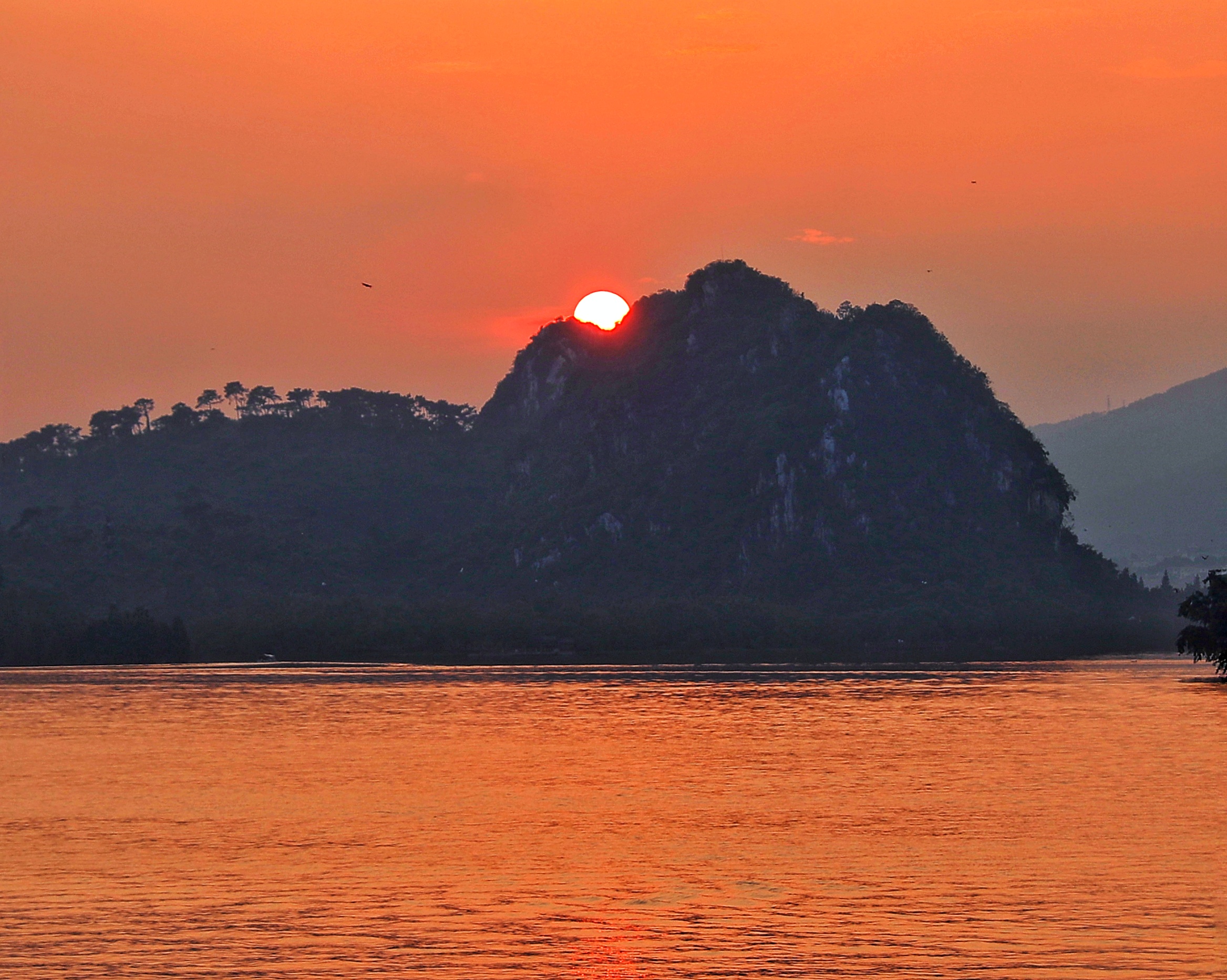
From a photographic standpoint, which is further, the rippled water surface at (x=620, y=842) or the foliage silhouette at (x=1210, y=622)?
the foliage silhouette at (x=1210, y=622)

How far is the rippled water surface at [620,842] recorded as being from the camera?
97.3 ft

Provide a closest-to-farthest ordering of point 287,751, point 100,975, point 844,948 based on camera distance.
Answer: point 100,975 < point 844,948 < point 287,751

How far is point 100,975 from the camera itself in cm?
2777

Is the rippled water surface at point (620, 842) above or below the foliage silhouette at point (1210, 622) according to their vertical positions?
below

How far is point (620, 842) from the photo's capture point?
4350 cm

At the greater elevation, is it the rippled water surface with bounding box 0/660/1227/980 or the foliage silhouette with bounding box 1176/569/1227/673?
the foliage silhouette with bounding box 1176/569/1227/673

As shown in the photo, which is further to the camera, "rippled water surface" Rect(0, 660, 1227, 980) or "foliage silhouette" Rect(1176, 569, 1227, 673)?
"foliage silhouette" Rect(1176, 569, 1227, 673)

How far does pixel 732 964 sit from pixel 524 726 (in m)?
52.0

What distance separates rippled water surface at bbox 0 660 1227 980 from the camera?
29.7 metres

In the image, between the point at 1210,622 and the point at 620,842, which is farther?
the point at 1210,622

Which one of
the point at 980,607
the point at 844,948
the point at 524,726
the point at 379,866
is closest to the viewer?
the point at 844,948

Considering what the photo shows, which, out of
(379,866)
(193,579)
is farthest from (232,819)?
(193,579)

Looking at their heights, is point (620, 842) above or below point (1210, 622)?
below

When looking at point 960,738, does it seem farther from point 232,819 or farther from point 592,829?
point 232,819
